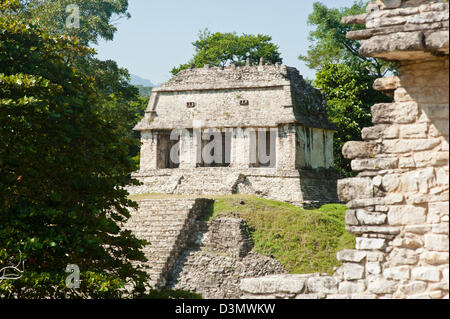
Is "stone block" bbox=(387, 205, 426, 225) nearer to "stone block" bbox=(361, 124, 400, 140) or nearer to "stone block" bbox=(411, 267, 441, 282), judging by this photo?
"stone block" bbox=(411, 267, 441, 282)

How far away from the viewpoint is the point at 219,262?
17.4 meters

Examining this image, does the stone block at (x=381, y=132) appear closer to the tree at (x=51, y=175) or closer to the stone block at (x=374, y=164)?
the stone block at (x=374, y=164)

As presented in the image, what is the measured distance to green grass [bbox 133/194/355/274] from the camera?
1736 centimetres

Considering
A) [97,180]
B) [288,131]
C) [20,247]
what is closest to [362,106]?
[288,131]

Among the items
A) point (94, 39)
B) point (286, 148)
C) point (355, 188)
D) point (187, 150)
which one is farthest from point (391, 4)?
point (94, 39)

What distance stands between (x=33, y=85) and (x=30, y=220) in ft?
7.13

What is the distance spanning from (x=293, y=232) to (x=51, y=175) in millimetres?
9977

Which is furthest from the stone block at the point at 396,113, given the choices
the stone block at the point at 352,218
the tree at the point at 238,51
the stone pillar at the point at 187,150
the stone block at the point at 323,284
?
the tree at the point at 238,51

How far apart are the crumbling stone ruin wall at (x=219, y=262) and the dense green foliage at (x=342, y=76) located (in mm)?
10963

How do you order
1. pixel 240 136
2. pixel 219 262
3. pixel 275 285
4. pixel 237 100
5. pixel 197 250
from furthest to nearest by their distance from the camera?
pixel 237 100, pixel 240 136, pixel 197 250, pixel 219 262, pixel 275 285

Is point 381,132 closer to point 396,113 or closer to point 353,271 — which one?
point 396,113

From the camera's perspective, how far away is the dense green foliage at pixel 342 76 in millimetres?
28594
